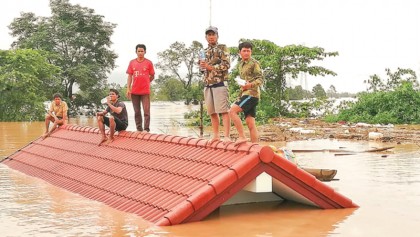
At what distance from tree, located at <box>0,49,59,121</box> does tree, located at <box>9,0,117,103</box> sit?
21.6ft

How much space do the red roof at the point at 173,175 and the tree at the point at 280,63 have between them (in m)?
20.1

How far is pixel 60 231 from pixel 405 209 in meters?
4.31

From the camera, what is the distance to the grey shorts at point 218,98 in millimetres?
9055

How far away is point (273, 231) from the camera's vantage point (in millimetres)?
6797

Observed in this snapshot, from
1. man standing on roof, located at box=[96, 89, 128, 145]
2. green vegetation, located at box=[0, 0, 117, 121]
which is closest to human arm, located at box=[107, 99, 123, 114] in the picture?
man standing on roof, located at box=[96, 89, 128, 145]

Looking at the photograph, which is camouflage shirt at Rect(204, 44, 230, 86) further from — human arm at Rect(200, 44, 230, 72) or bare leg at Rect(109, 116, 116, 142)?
bare leg at Rect(109, 116, 116, 142)

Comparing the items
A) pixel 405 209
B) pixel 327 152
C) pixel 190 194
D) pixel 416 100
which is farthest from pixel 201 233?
pixel 416 100

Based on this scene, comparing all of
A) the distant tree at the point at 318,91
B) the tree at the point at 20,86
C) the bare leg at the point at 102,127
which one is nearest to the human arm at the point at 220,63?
the bare leg at the point at 102,127

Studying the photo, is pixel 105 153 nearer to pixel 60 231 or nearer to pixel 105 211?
pixel 105 211

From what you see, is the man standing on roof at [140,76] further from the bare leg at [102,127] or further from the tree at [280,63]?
the tree at [280,63]

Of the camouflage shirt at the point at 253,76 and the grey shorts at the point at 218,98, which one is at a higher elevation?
the camouflage shirt at the point at 253,76

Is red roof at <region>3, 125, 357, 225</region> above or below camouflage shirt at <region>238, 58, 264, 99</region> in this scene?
below

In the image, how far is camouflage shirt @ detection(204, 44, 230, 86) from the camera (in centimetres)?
903

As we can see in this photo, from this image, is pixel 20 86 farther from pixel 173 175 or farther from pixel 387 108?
pixel 173 175
